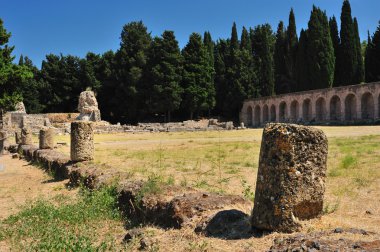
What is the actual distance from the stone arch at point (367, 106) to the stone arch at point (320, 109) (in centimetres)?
446

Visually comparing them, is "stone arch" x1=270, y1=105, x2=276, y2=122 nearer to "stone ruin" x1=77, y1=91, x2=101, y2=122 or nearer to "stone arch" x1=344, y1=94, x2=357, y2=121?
"stone arch" x1=344, y1=94, x2=357, y2=121

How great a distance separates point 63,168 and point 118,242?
656cm

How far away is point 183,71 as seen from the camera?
4706 centimetres

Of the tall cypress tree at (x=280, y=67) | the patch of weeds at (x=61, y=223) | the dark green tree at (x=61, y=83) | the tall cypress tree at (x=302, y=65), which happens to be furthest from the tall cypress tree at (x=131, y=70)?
the patch of weeds at (x=61, y=223)

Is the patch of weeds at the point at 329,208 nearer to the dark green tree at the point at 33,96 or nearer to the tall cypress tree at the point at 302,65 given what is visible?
the tall cypress tree at the point at 302,65

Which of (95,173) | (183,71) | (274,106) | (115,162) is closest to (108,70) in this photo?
(183,71)

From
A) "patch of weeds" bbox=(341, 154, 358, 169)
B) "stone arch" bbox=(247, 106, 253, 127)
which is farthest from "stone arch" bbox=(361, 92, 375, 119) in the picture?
"patch of weeds" bbox=(341, 154, 358, 169)

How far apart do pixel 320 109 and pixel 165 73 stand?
58.6 feet

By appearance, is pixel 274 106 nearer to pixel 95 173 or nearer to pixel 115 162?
pixel 115 162

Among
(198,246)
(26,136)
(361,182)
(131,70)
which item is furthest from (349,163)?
(131,70)

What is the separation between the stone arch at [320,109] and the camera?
40500 millimetres

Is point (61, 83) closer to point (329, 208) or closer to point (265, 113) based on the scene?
point (265, 113)

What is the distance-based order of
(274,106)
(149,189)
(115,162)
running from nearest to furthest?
1. (149,189)
2. (115,162)
3. (274,106)

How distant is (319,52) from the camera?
41969 mm
